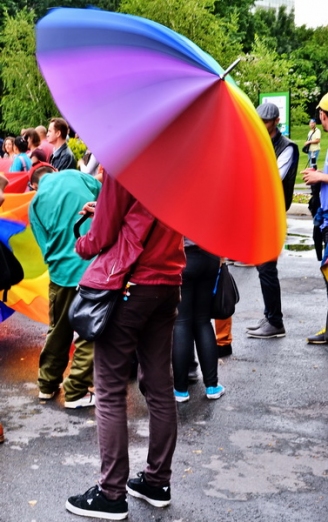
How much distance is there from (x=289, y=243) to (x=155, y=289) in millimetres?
9580

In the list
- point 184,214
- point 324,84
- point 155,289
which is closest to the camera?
point 184,214

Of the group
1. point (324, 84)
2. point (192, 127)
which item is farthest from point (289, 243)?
point (324, 84)

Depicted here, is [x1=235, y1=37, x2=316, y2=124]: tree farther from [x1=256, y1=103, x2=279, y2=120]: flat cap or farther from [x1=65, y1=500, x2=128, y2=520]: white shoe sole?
[x1=65, y1=500, x2=128, y2=520]: white shoe sole

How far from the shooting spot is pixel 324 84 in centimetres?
6250

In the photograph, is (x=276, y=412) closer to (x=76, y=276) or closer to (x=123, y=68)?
(x=76, y=276)

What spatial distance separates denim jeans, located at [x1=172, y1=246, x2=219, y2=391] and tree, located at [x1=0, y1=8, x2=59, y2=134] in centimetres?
3599

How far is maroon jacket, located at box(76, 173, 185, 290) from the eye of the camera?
3.87m

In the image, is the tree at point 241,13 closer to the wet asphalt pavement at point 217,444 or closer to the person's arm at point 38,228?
the wet asphalt pavement at point 217,444

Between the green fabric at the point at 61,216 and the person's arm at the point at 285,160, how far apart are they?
2172 millimetres

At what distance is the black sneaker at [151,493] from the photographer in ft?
14.1

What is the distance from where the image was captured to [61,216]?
18.8ft

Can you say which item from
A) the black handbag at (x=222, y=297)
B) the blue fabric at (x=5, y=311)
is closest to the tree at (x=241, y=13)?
the blue fabric at (x=5, y=311)

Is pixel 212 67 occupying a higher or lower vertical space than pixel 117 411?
higher

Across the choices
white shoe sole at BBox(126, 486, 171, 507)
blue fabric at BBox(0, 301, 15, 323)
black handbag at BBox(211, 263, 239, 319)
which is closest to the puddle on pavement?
blue fabric at BBox(0, 301, 15, 323)
